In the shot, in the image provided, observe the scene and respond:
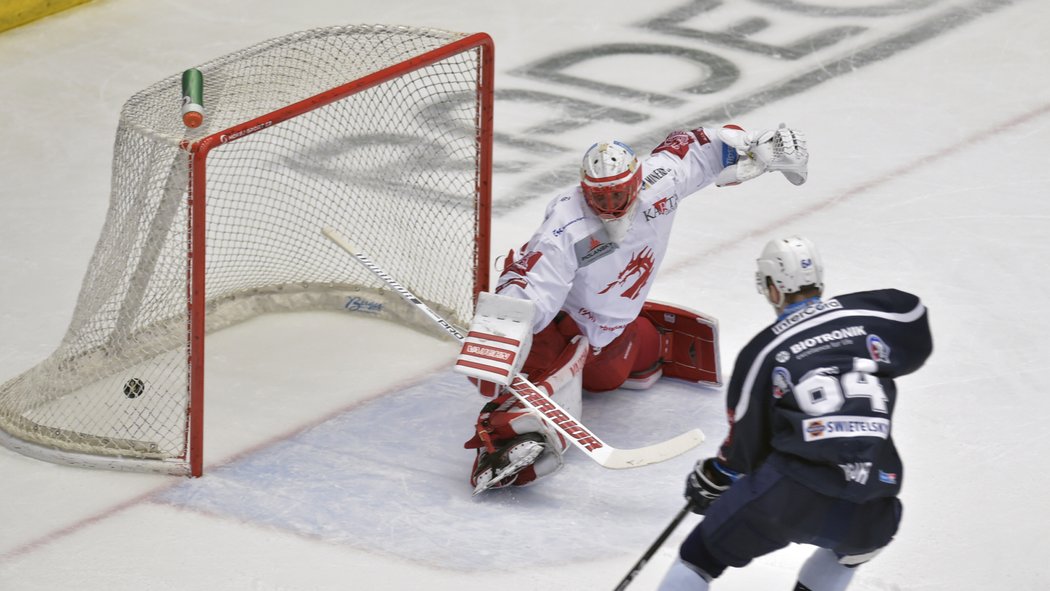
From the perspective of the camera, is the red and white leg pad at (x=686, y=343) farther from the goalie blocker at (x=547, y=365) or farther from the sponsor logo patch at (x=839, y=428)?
the sponsor logo patch at (x=839, y=428)

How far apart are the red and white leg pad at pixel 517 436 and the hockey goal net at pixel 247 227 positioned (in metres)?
0.57

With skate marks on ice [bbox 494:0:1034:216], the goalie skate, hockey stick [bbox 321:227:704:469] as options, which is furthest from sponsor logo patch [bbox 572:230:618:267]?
skate marks on ice [bbox 494:0:1034:216]

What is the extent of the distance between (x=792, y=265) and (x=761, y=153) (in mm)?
1170

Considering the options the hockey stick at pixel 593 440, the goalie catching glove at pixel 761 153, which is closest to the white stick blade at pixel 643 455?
the hockey stick at pixel 593 440

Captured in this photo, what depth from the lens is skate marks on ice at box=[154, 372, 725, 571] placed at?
4.01 metres

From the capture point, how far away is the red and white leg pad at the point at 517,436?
4.12 meters

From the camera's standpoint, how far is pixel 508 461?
4.09 meters

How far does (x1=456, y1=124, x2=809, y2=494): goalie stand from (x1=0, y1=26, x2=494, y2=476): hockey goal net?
0.48m

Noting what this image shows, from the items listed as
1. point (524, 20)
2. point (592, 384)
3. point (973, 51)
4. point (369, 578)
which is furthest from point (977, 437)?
point (524, 20)

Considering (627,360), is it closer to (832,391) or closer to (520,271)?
(520,271)

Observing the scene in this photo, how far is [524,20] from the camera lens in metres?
7.53

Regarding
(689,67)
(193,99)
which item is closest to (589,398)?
(193,99)

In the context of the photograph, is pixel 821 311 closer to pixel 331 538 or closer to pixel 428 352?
pixel 331 538

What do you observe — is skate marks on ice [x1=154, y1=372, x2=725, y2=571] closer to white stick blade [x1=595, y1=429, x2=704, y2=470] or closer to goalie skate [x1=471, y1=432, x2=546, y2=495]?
goalie skate [x1=471, y1=432, x2=546, y2=495]
